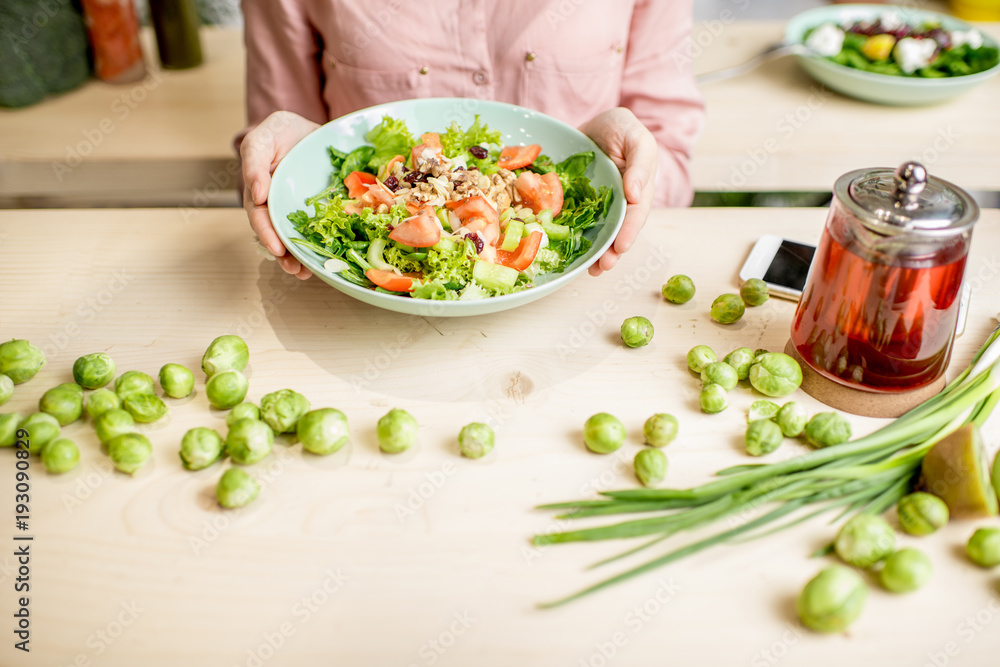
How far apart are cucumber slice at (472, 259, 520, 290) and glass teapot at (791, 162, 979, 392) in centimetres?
50

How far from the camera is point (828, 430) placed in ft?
3.45

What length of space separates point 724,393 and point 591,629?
45 cm

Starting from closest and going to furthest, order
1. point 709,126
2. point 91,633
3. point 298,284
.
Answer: point 91,633
point 298,284
point 709,126

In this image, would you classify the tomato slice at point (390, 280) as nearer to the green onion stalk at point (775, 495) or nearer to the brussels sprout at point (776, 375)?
the green onion stalk at point (775, 495)

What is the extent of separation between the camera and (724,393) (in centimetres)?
112

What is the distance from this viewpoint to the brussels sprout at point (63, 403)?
1.08 meters

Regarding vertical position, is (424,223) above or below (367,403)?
above

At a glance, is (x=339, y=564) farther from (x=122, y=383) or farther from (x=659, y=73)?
(x=659, y=73)

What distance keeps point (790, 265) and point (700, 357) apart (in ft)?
1.30

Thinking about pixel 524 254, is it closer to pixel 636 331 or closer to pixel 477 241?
pixel 477 241

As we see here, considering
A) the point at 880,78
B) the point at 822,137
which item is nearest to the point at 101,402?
the point at 822,137

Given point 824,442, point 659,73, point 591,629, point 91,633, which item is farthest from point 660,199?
point 91,633

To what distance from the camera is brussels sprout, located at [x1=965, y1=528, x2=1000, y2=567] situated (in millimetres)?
892

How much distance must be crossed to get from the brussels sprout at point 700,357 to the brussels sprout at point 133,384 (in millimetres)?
888
